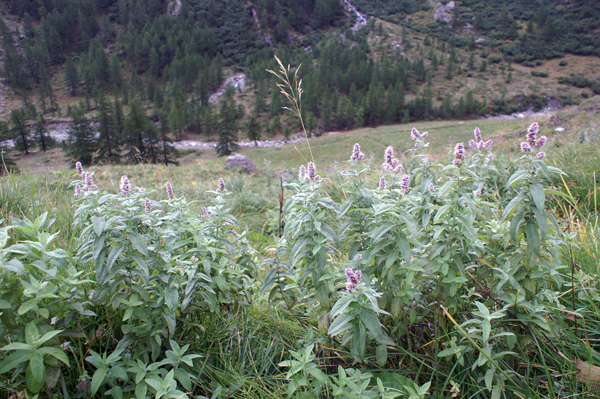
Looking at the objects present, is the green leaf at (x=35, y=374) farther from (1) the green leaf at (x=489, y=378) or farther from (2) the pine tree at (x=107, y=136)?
(2) the pine tree at (x=107, y=136)

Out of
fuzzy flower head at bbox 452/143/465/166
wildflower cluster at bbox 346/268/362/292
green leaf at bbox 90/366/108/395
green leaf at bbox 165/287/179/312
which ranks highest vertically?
fuzzy flower head at bbox 452/143/465/166

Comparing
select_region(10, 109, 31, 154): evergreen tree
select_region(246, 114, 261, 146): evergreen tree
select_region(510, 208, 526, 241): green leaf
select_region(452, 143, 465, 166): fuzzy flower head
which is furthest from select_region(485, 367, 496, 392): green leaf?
select_region(10, 109, 31, 154): evergreen tree

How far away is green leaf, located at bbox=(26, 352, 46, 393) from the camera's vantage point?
48.7 inches

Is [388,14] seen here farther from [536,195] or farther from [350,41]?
[536,195]

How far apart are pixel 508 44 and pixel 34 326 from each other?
9271cm

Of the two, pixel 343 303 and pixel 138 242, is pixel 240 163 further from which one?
pixel 343 303

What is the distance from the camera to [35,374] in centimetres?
124

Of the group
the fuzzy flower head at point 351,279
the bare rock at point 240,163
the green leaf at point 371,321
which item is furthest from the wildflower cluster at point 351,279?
the bare rock at point 240,163

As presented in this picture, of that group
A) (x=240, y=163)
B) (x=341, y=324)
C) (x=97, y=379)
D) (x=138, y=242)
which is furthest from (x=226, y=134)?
(x=341, y=324)

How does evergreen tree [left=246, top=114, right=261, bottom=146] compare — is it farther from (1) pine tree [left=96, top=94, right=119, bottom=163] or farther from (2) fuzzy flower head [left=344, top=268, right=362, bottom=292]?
(2) fuzzy flower head [left=344, top=268, right=362, bottom=292]

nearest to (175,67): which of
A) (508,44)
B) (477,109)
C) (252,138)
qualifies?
(252,138)

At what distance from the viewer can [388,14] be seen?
292 feet

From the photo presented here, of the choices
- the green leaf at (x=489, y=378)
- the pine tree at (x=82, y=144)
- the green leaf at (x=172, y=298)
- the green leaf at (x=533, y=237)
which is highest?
the pine tree at (x=82, y=144)

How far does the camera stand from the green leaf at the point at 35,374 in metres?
1.24
